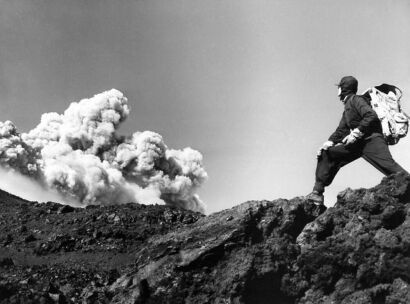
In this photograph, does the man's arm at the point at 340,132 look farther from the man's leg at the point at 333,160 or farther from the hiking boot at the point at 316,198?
the hiking boot at the point at 316,198

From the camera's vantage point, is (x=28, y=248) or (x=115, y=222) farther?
(x=115, y=222)

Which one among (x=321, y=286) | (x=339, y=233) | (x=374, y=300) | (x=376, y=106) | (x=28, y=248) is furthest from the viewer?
(x=28, y=248)

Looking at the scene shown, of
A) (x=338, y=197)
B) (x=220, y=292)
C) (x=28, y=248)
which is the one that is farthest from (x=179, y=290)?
(x=28, y=248)

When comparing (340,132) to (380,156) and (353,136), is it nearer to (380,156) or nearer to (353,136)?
(353,136)

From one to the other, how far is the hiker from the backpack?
0.13 metres

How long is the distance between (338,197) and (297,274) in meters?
1.74

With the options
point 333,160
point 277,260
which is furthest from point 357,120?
point 277,260

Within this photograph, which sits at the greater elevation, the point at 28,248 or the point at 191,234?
the point at 28,248

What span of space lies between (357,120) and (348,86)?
64cm

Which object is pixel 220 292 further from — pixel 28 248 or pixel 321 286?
pixel 28 248

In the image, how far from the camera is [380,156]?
25.6 feet

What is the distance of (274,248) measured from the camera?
757 centimetres

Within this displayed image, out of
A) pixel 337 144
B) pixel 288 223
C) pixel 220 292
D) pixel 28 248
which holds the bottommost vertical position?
pixel 220 292

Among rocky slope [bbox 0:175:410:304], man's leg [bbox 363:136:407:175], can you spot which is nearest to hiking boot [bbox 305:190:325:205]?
rocky slope [bbox 0:175:410:304]
